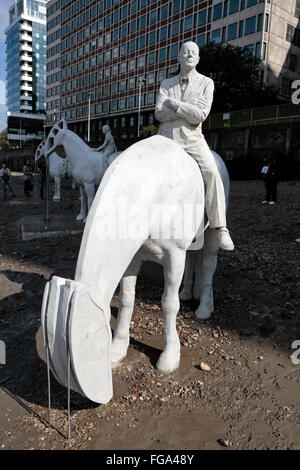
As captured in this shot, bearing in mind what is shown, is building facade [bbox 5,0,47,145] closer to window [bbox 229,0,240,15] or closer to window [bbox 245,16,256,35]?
window [bbox 229,0,240,15]

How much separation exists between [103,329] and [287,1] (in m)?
44.3

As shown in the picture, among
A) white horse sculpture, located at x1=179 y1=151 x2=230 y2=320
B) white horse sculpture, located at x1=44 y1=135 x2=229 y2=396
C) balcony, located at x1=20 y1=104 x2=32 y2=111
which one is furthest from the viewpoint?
balcony, located at x1=20 y1=104 x2=32 y2=111

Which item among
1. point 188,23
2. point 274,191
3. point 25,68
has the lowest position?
point 274,191

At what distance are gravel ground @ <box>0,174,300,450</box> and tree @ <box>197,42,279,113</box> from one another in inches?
954

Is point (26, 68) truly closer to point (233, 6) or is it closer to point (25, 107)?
point (25, 107)

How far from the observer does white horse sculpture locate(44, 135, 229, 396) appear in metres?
2.04

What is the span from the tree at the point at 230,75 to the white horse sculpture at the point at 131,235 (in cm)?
2673

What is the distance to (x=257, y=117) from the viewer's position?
22359 millimetres

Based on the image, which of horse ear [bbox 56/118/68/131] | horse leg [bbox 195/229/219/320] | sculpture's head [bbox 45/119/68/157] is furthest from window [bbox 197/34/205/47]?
horse leg [bbox 195/229/219/320]

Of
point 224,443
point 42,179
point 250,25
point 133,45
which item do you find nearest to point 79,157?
point 224,443

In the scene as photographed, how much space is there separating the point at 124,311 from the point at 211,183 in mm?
1585

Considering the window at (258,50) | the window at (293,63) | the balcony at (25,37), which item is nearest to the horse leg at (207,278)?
the window at (258,50)

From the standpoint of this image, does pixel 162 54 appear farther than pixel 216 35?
Yes
